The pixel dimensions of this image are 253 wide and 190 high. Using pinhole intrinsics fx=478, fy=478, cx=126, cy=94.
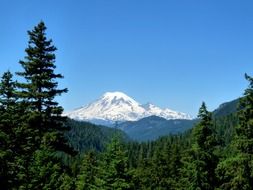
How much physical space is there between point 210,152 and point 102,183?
11.9 meters

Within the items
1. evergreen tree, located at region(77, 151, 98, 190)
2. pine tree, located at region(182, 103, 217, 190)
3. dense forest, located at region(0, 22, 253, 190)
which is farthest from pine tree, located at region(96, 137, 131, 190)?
evergreen tree, located at region(77, 151, 98, 190)

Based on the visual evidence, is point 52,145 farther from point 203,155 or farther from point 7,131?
point 203,155

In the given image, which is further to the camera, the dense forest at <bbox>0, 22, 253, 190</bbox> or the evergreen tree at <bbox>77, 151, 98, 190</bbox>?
the evergreen tree at <bbox>77, 151, 98, 190</bbox>

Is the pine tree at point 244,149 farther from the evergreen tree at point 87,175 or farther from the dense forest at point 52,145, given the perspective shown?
the evergreen tree at point 87,175

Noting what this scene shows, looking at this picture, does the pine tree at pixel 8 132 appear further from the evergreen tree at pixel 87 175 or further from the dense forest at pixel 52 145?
the evergreen tree at pixel 87 175

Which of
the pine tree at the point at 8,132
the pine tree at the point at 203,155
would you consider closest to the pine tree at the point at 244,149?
the pine tree at the point at 203,155

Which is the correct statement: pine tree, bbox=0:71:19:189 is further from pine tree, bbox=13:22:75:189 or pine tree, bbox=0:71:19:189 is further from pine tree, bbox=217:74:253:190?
pine tree, bbox=217:74:253:190

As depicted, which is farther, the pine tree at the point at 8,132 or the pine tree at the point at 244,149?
the pine tree at the point at 244,149

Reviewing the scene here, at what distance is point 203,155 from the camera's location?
39.2m

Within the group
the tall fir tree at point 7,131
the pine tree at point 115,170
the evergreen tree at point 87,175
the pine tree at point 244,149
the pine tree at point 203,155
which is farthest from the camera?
the evergreen tree at point 87,175

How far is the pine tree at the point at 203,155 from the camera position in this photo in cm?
3941

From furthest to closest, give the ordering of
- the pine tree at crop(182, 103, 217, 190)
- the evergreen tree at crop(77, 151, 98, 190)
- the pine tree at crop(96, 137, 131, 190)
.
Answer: the evergreen tree at crop(77, 151, 98, 190), the pine tree at crop(182, 103, 217, 190), the pine tree at crop(96, 137, 131, 190)

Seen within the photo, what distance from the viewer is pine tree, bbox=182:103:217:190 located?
39406 mm

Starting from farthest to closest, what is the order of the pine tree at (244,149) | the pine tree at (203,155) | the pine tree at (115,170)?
the pine tree at (203,155), the pine tree at (244,149), the pine tree at (115,170)
